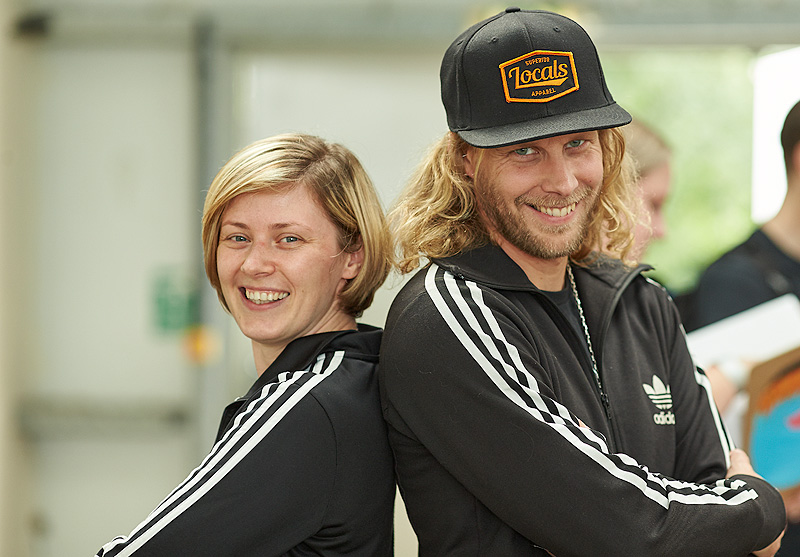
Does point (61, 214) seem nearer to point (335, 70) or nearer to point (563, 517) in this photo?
point (335, 70)

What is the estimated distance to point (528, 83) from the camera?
1545mm

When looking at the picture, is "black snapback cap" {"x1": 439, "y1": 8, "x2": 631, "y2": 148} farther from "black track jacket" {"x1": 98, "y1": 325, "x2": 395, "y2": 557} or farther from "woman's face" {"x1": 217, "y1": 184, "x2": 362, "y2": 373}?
"black track jacket" {"x1": 98, "y1": 325, "x2": 395, "y2": 557}

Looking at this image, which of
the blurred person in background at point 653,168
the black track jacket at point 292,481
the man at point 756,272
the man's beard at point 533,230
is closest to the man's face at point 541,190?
the man's beard at point 533,230

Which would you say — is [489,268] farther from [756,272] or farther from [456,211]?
[756,272]

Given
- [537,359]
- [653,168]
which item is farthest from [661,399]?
[653,168]

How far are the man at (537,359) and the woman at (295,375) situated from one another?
77 mm

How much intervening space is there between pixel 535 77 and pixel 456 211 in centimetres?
30

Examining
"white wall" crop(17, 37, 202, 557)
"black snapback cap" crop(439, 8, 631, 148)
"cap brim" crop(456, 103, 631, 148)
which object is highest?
"black snapback cap" crop(439, 8, 631, 148)

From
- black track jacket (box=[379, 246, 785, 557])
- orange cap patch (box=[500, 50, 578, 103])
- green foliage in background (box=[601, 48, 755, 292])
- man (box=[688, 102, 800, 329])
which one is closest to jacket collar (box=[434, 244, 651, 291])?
black track jacket (box=[379, 246, 785, 557])

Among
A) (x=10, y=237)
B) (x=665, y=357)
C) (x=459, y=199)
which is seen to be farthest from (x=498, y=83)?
(x=10, y=237)

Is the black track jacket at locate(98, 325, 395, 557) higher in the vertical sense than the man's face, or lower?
lower

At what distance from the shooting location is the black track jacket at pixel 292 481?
56.0 inches

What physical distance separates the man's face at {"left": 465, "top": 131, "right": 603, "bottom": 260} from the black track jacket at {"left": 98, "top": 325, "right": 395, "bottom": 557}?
37 cm

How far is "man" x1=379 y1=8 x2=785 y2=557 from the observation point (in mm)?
1411
